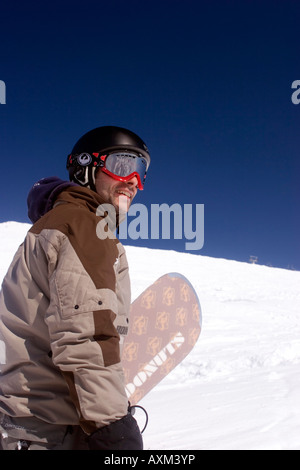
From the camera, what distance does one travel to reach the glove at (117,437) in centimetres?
120

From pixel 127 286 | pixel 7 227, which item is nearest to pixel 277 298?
pixel 127 286

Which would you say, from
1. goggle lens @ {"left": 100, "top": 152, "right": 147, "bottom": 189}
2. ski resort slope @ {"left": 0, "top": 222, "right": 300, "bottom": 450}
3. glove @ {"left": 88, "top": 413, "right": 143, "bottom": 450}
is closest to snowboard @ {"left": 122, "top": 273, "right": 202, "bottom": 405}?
ski resort slope @ {"left": 0, "top": 222, "right": 300, "bottom": 450}

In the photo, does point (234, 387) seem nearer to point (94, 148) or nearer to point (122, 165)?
point (122, 165)

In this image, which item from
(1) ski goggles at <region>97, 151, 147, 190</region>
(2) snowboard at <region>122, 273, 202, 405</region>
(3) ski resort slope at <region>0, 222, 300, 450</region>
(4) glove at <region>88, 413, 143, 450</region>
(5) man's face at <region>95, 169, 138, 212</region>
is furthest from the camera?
(2) snowboard at <region>122, 273, 202, 405</region>

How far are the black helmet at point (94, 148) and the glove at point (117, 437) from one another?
4.61ft

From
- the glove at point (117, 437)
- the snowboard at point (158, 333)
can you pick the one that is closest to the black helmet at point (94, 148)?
the glove at point (117, 437)

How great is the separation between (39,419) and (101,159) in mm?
1472

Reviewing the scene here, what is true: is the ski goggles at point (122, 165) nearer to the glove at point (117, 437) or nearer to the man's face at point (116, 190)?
the man's face at point (116, 190)

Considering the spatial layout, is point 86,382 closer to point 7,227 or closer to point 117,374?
point 117,374

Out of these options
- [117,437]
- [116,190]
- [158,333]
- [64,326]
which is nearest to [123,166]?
[116,190]

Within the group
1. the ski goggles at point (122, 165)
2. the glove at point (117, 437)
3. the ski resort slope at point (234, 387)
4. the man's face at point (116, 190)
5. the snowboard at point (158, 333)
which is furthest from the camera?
the snowboard at point (158, 333)

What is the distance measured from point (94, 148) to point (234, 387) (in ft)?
10.5

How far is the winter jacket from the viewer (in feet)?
4.01

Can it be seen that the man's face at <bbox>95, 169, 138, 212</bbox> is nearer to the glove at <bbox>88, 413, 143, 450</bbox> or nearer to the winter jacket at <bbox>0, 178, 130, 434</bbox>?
the winter jacket at <bbox>0, 178, 130, 434</bbox>
